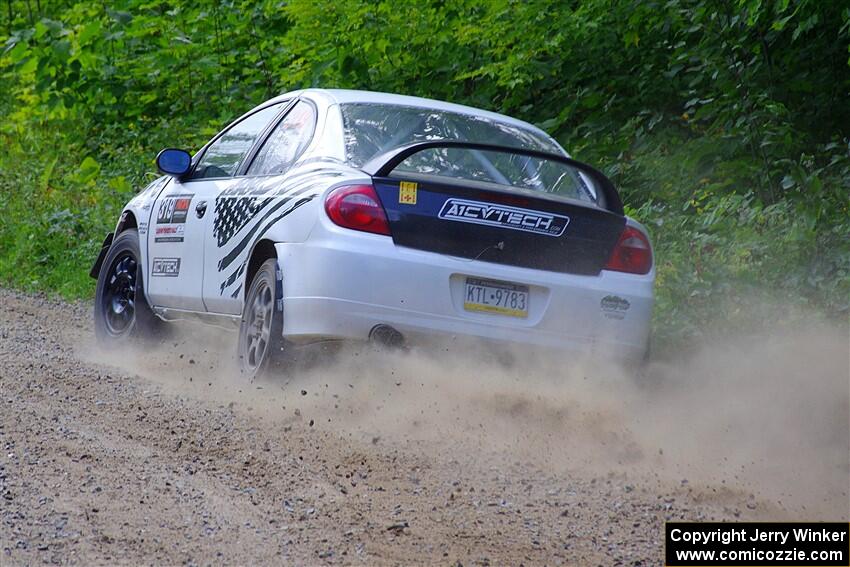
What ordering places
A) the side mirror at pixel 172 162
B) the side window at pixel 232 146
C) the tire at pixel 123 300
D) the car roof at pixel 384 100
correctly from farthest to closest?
the tire at pixel 123 300 < the side mirror at pixel 172 162 < the side window at pixel 232 146 < the car roof at pixel 384 100

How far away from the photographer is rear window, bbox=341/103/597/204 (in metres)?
6.25

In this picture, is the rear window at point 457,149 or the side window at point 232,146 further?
the side window at point 232,146

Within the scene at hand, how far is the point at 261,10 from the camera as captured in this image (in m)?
15.6

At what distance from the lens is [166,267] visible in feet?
25.8

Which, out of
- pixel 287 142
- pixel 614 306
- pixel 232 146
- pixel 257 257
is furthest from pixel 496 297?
pixel 232 146

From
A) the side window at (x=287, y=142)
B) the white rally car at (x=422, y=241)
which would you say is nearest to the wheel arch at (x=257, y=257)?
the white rally car at (x=422, y=241)

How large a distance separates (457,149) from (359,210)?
77 centimetres

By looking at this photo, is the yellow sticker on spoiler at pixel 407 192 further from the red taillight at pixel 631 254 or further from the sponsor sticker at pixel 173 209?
the sponsor sticker at pixel 173 209

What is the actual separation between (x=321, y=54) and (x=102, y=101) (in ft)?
17.3

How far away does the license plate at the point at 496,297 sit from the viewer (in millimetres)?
5898

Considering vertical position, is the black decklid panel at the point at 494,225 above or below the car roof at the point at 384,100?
below

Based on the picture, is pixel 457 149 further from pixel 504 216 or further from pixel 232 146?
pixel 232 146

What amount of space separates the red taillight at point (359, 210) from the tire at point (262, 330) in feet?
1.72

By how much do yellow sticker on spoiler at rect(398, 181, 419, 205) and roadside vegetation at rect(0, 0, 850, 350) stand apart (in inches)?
119
